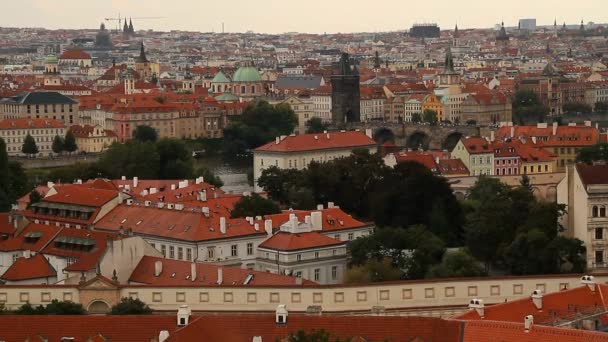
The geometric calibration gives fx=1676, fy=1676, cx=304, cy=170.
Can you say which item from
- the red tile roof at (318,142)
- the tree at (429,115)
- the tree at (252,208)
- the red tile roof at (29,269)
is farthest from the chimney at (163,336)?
the tree at (429,115)

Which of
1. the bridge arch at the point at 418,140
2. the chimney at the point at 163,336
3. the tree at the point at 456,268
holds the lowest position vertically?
the tree at the point at 456,268

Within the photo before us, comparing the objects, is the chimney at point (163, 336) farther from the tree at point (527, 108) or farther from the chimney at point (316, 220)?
the tree at point (527, 108)

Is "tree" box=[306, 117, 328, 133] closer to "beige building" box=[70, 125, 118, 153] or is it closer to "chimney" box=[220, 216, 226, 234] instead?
"beige building" box=[70, 125, 118, 153]

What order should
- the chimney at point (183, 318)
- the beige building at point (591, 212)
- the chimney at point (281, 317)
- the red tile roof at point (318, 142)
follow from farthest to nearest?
the red tile roof at point (318, 142) < the beige building at point (591, 212) < the chimney at point (183, 318) < the chimney at point (281, 317)

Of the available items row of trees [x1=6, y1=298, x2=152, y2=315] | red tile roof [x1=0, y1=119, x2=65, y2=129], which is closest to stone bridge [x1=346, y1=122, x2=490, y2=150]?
red tile roof [x1=0, y1=119, x2=65, y2=129]

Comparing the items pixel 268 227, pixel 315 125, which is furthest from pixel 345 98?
pixel 268 227

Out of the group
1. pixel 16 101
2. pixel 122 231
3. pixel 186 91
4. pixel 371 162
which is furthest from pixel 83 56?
pixel 122 231
